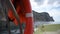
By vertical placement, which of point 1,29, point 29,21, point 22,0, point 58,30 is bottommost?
point 58,30

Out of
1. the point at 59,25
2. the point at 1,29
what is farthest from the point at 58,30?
the point at 1,29

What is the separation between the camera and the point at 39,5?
6.49 feet

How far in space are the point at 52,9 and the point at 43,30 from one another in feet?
1.20

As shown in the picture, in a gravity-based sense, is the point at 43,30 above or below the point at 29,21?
below

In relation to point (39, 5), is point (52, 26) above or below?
below

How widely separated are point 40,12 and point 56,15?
0.90ft

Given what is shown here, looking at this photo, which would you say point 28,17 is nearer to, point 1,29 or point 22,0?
point 22,0

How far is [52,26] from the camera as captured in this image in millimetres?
2102

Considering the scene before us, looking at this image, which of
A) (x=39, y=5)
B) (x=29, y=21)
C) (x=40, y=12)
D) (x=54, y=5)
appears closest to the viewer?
(x=29, y=21)

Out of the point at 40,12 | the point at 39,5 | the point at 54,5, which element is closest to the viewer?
the point at 40,12

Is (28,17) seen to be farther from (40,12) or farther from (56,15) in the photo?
(56,15)

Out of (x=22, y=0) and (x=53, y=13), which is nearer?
(x=22, y=0)

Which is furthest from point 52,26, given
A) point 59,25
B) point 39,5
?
point 39,5

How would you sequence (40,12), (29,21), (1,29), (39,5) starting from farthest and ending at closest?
1. (39,5)
2. (40,12)
3. (1,29)
4. (29,21)
